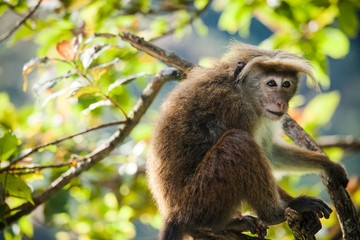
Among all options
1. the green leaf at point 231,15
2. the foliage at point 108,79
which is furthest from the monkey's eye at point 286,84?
the green leaf at point 231,15

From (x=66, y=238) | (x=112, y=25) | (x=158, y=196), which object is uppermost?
(x=112, y=25)

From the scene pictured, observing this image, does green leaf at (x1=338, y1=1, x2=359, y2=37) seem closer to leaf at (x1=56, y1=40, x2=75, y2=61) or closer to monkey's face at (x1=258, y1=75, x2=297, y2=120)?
monkey's face at (x1=258, y1=75, x2=297, y2=120)

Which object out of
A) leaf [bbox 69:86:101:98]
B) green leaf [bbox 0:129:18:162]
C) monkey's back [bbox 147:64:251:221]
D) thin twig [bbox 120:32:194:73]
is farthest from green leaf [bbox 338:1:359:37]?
green leaf [bbox 0:129:18:162]

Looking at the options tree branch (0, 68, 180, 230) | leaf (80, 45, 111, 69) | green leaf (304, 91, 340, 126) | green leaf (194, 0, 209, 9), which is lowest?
green leaf (304, 91, 340, 126)

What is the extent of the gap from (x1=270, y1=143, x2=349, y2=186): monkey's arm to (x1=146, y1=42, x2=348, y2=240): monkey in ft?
0.04

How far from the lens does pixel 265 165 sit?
11.6 ft

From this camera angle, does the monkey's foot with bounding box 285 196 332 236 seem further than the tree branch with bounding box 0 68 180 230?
No

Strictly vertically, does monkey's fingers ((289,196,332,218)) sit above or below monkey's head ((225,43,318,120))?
below

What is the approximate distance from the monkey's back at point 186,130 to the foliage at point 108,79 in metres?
0.53

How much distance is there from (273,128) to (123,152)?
226 cm

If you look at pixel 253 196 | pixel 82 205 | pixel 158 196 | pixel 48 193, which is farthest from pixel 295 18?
pixel 82 205

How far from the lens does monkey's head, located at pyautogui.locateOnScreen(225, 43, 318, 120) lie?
414cm

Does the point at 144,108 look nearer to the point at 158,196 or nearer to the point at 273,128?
the point at 158,196

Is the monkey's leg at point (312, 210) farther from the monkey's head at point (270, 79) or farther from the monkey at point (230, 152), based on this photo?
the monkey's head at point (270, 79)
